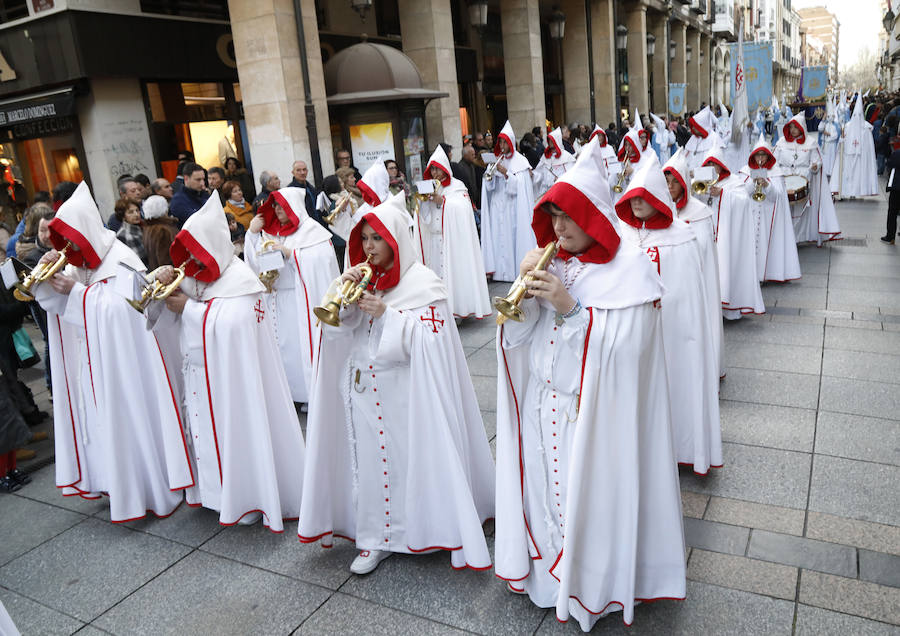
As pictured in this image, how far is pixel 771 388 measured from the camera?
6.25 meters

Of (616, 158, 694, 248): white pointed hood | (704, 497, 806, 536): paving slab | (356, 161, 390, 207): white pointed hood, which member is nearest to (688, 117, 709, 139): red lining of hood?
(356, 161, 390, 207): white pointed hood

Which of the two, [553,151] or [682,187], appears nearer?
[682,187]

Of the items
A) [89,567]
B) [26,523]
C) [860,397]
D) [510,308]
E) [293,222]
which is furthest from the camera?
[293,222]

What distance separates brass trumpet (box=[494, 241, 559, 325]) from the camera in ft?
9.36

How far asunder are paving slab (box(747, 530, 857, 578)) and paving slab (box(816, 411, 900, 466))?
1219 millimetres

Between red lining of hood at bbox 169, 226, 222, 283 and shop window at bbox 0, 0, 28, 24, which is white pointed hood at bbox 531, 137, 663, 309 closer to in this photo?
red lining of hood at bbox 169, 226, 222, 283

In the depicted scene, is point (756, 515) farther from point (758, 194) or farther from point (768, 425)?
point (758, 194)

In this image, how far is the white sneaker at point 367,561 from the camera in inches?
159

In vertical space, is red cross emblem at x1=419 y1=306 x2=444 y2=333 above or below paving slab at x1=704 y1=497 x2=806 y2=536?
above

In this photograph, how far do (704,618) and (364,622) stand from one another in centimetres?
172

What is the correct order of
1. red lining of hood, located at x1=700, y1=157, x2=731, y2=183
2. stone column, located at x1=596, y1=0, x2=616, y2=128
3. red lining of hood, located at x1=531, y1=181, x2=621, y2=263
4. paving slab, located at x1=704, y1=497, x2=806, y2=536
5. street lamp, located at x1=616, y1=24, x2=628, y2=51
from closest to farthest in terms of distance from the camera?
1. red lining of hood, located at x1=531, y1=181, x2=621, y2=263
2. paving slab, located at x1=704, y1=497, x2=806, y2=536
3. red lining of hood, located at x1=700, y1=157, x2=731, y2=183
4. street lamp, located at x1=616, y1=24, x2=628, y2=51
5. stone column, located at x1=596, y1=0, x2=616, y2=128

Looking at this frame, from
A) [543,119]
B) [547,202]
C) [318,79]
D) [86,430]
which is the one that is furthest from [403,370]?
[543,119]

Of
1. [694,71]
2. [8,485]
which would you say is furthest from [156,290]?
[694,71]

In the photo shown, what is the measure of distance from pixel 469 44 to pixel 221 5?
10.1m
